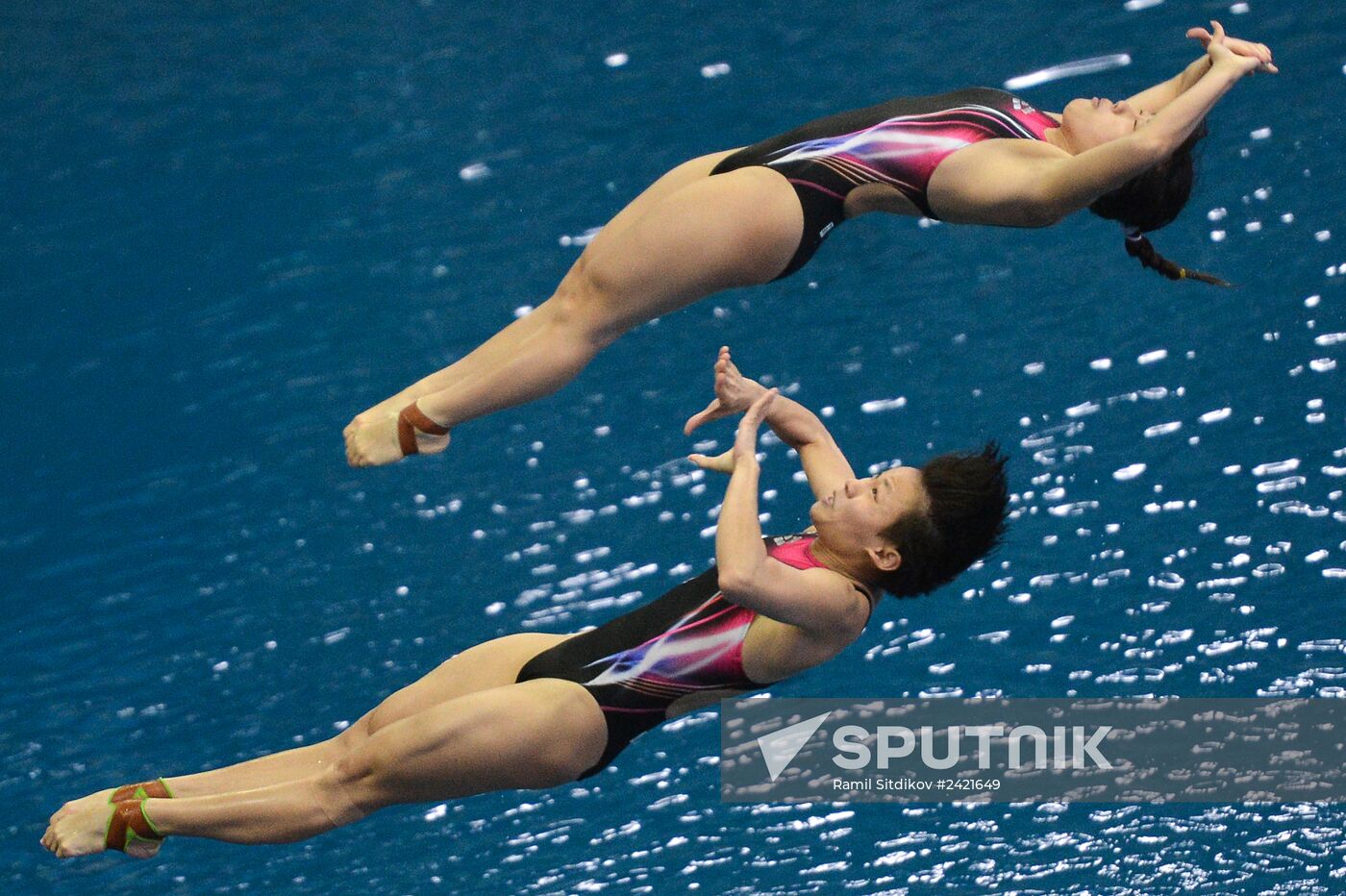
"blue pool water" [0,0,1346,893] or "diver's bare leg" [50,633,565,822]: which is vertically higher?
"blue pool water" [0,0,1346,893]

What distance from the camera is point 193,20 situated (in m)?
5.15

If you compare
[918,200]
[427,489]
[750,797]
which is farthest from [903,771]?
[918,200]

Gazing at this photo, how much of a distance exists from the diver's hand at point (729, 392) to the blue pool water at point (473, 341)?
1837 mm

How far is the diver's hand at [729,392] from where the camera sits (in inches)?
131

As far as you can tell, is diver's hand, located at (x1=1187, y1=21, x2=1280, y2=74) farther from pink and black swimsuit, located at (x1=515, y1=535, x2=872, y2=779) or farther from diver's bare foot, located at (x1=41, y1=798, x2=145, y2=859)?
diver's bare foot, located at (x1=41, y1=798, x2=145, y2=859)

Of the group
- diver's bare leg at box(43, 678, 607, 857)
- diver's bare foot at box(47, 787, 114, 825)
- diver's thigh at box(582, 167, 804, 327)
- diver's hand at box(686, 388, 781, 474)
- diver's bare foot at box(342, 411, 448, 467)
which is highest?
diver's thigh at box(582, 167, 804, 327)

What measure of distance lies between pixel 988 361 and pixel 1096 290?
16.1 inches

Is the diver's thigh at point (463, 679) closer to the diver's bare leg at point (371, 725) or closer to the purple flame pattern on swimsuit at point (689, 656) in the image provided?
the diver's bare leg at point (371, 725)

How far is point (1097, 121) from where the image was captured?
3.46 metres

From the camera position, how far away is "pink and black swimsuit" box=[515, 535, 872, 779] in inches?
135

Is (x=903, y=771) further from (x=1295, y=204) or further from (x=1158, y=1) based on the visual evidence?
(x=1158, y=1)

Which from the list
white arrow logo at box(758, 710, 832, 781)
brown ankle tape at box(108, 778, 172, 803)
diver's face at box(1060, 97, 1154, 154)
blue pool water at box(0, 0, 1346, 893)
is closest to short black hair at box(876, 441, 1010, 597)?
diver's face at box(1060, 97, 1154, 154)

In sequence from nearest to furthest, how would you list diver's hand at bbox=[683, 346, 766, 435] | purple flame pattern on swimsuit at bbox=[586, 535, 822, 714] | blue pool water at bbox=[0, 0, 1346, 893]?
diver's hand at bbox=[683, 346, 766, 435]
purple flame pattern on swimsuit at bbox=[586, 535, 822, 714]
blue pool water at bbox=[0, 0, 1346, 893]

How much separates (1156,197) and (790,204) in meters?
0.80
